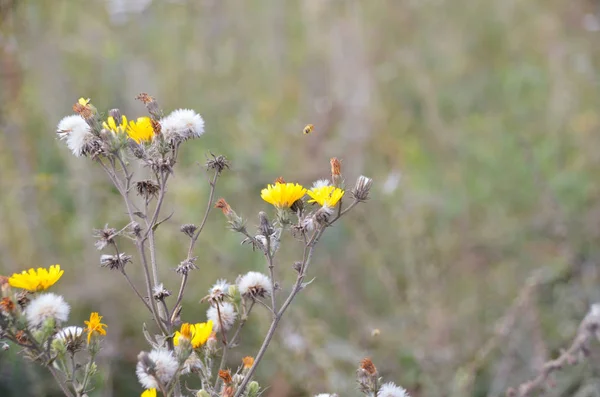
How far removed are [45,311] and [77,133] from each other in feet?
0.80

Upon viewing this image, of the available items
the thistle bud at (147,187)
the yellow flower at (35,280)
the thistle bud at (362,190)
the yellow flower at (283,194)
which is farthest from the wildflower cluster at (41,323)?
the thistle bud at (362,190)

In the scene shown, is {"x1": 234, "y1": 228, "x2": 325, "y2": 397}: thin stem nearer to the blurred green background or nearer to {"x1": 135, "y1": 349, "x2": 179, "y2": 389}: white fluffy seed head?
{"x1": 135, "y1": 349, "x2": 179, "y2": 389}: white fluffy seed head

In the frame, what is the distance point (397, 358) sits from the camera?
1.98 m

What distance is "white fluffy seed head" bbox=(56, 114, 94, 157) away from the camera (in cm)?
84

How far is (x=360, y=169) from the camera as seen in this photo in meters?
2.52

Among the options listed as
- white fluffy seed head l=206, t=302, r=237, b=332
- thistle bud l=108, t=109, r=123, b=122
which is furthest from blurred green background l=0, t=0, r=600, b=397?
thistle bud l=108, t=109, r=123, b=122

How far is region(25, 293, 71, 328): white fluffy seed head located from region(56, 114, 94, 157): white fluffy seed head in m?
0.20

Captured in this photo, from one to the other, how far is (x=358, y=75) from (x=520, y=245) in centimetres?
103

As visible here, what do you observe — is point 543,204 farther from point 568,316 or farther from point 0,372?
point 0,372

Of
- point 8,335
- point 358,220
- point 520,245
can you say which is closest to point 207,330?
point 8,335

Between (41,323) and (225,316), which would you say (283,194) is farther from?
(41,323)

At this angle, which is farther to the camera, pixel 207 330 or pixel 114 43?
pixel 114 43

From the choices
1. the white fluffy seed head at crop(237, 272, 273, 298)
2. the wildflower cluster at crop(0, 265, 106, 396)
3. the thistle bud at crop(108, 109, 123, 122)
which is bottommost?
the wildflower cluster at crop(0, 265, 106, 396)

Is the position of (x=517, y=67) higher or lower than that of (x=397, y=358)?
higher
